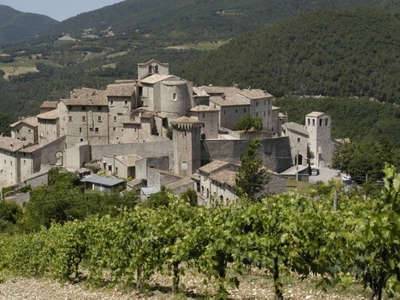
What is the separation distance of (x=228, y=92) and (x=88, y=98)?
→ 1175 centimetres

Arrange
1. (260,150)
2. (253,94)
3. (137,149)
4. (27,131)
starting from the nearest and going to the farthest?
(137,149), (260,150), (253,94), (27,131)

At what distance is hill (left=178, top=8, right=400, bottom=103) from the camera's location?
104 meters

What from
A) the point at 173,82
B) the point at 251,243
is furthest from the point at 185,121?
the point at 251,243

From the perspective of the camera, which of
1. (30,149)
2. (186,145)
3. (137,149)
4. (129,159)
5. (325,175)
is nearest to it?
(186,145)

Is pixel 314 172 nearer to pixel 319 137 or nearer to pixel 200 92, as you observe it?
pixel 319 137

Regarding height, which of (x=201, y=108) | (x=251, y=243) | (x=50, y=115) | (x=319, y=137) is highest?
(x=201, y=108)

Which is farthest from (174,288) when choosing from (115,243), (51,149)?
(51,149)

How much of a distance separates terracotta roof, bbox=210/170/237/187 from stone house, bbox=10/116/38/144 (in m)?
20.6

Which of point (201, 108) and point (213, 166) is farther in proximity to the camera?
point (201, 108)

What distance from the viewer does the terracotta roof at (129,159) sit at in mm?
44041

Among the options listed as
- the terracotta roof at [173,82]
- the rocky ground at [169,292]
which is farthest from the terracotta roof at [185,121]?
the rocky ground at [169,292]

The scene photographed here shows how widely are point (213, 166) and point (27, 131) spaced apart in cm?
2054

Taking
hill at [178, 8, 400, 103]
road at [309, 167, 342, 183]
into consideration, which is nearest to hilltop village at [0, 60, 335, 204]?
road at [309, 167, 342, 183]

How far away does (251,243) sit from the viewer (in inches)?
530
